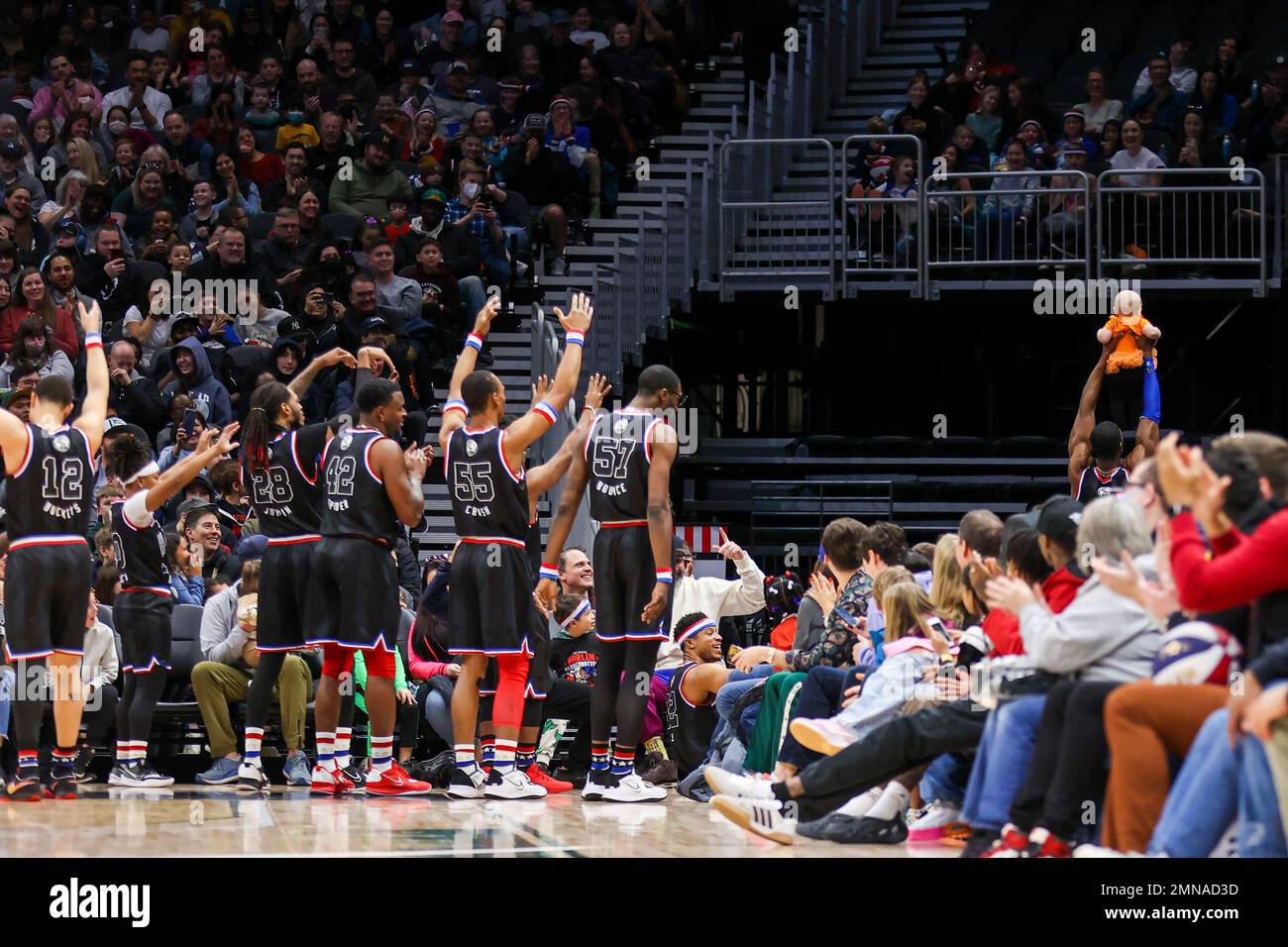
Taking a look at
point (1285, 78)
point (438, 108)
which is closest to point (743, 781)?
point (1285, 78)

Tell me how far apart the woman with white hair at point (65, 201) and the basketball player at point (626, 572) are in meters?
9.07

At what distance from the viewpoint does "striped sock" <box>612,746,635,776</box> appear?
31.2 feet

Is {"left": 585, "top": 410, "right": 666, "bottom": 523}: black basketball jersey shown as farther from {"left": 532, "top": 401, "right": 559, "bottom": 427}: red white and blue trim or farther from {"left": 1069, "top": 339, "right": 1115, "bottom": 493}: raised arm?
{"left": 1069, "top": 339, "right": 1115, "bottom": 493}: raised arm

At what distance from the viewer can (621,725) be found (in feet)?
30.8

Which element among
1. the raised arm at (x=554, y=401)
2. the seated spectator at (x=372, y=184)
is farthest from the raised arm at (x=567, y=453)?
the seated spectator at (x=372, y=184)

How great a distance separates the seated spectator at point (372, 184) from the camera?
17.2 meters

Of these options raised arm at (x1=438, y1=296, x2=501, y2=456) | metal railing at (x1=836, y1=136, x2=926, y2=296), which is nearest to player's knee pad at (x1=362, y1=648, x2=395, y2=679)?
raised arm at (x1=438, y1=296, x2=501, y2=456)

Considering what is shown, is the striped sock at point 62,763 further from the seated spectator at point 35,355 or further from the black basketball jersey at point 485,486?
the seated spectator at point 35,355

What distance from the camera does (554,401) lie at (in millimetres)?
9570

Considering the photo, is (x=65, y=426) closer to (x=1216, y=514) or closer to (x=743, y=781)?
(x=743, y=781)

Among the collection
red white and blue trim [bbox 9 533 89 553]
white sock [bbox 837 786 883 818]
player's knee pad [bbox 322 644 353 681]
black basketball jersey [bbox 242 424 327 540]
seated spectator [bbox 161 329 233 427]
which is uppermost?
seated spectator [bbox 161 329 233 427]

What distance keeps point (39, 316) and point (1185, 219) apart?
30.3 feet


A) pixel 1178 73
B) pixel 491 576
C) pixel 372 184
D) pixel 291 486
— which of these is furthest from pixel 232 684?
pixel 1178 73

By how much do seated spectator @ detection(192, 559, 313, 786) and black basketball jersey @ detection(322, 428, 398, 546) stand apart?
1.25m
